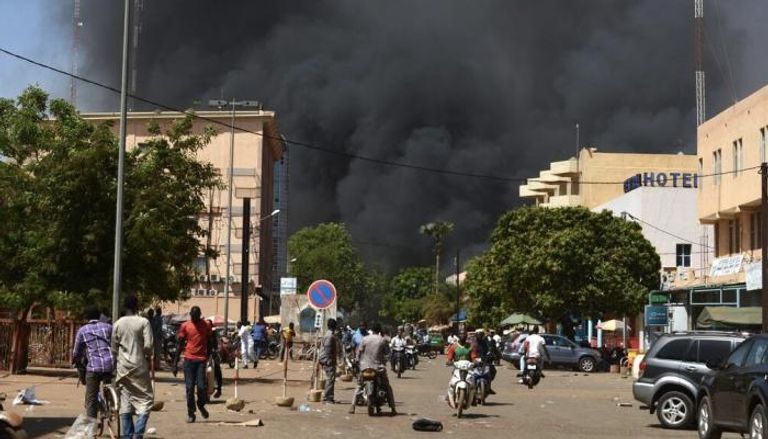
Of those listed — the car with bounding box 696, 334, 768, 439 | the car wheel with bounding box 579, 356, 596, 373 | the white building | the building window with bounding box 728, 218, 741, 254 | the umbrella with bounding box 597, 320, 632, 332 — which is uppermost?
the white building

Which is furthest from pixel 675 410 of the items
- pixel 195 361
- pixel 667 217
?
pixel 667 217

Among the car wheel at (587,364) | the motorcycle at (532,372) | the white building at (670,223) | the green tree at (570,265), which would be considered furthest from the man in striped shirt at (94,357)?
the white building at (670,223)

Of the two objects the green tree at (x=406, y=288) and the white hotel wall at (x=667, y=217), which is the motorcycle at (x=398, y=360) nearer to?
the white hotel wall at (x=667, y=217)

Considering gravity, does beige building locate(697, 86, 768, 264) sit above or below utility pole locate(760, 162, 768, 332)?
above

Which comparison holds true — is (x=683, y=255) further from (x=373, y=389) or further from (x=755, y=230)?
(x=373, y=389)

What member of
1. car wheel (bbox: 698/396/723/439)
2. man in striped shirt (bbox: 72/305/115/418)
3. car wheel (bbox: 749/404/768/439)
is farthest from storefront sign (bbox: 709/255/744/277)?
man in striped shirt (bbox: 72/305/115/418)

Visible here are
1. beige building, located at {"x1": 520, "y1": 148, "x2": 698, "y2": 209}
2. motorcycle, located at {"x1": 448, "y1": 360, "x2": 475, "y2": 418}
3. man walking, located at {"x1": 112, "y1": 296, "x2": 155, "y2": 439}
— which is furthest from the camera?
beige building, located at {"x1": 520, "y1": 148, "x2": 698, "y2": 209}

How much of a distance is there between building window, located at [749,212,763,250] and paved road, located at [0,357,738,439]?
727 inches

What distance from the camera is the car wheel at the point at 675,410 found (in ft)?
65.1

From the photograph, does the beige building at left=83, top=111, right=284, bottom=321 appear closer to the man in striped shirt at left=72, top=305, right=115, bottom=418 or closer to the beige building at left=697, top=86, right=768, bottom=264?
the beige building at left=697, top=86, right=768, bottom=264

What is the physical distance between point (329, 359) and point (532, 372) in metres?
11.0

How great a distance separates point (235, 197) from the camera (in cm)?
8950

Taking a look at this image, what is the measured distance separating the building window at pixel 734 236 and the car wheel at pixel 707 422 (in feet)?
120

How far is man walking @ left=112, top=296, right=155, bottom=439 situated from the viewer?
1366 cm
